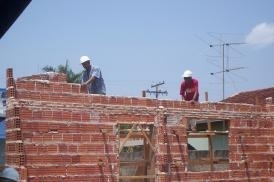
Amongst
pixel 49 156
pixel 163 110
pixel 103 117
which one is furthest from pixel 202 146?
pixel 49 156

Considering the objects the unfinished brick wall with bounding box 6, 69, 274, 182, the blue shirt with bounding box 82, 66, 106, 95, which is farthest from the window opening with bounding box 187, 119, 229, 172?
the blue shirt with bounding box 82, 66, 106, 95

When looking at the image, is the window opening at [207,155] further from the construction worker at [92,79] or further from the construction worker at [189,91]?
the construction worker at [92,79]

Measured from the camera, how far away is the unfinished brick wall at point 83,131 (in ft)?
26.3

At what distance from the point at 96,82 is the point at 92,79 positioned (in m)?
0.21

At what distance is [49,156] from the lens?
8.20m

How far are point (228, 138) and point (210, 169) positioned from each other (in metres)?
1.04

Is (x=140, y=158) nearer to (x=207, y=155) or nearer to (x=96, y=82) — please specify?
(x=207, y=155)

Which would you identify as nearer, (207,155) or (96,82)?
(96,82)

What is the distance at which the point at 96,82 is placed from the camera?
934cm

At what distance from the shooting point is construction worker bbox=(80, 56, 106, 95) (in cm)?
919

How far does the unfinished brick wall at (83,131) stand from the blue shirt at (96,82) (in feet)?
1.15

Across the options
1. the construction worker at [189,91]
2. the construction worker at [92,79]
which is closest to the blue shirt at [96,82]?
the construction worker at [92,79]

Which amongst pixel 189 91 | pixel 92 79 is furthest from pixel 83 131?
pixel 189 91

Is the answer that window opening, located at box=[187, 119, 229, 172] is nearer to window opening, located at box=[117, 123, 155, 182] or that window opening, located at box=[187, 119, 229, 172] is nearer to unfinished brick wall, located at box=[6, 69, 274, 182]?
unfinished brick wall, located at box=[6, 69, 274, 182]
